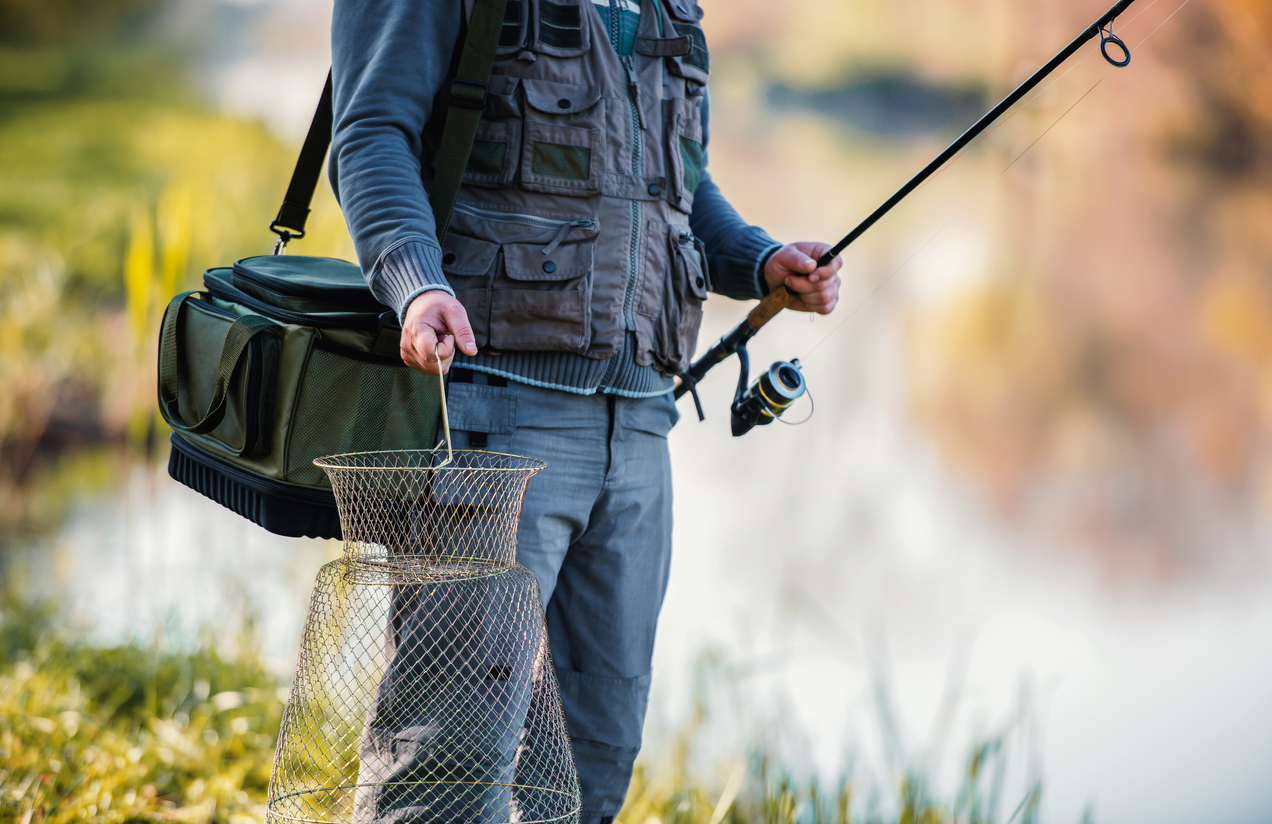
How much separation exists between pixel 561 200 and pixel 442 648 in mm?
617

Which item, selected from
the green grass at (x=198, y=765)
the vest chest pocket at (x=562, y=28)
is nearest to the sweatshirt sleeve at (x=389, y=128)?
the vest chest pocket at (x=562, y=28)

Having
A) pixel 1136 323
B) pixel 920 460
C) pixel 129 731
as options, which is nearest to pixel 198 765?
pixel 129 731

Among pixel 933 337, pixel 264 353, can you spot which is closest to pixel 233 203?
pixel 933 337

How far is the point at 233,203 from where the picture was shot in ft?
15.3

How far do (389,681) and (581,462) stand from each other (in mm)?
381

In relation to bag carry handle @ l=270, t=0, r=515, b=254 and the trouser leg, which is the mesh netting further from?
bag carry handle @ l=270, t=0, r=515, b=254

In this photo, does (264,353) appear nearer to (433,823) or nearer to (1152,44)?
Answer: (433,823)

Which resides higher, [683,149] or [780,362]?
[683,149]

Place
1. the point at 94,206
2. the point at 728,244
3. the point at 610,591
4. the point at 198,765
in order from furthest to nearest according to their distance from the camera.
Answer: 1. the point at 94,206
2. the point at 198,765
3. the point at 728,244
4. the point at 610,591

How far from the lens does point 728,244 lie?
174cm

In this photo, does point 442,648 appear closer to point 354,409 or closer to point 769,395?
point 354,409

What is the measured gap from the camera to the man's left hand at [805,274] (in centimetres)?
165

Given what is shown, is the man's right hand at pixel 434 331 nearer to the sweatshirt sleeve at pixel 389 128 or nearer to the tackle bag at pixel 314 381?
the sweatshirt sleeve at pixel 389 128

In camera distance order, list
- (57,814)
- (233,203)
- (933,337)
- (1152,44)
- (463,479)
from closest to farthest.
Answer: (463,479)
(57,814)
(1152,44)
(933,337)
(233,203)
